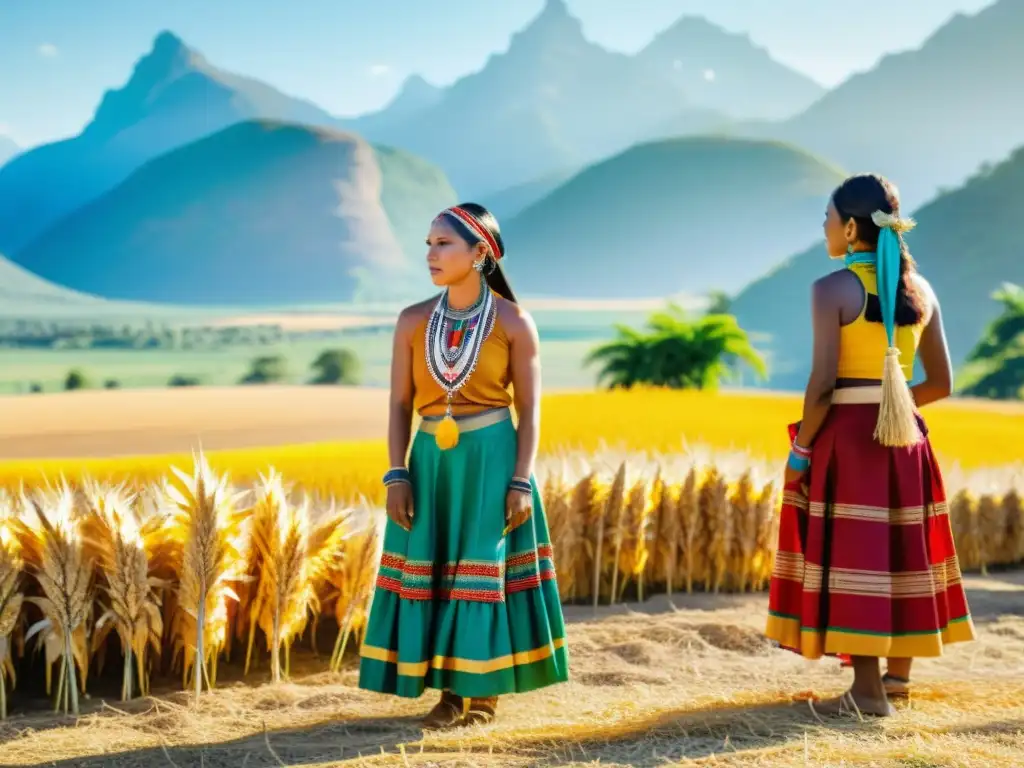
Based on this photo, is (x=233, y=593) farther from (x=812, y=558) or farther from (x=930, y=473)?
(x=930, y=473)

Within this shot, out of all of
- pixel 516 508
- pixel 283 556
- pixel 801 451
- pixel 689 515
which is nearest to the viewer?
pixel 516 508

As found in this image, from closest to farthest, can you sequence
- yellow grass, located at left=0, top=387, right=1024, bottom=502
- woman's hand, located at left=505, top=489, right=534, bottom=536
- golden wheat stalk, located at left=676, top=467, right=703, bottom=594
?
woman's hand, located at left=505, top=489, right=534, bottom=536, golden wheat stalk, located at left=676, top=467, right=703, bottom=594, yellow grass, located at left=0, top=387, right=1024, bottom=502

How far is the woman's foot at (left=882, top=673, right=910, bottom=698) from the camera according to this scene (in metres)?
4.27

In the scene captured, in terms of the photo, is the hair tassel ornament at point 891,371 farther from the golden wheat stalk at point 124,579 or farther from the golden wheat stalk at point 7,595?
the golden wheat stalk at point 7,595

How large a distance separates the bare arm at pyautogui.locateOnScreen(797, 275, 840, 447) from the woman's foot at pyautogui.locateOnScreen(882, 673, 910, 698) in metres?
1.07

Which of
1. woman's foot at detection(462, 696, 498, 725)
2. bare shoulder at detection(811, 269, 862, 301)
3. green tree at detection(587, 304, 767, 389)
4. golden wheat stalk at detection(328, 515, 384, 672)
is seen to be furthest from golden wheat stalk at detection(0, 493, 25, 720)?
green tree at detection(587, 304, 767, 389)

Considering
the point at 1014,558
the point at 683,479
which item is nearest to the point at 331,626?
the point at 683,479

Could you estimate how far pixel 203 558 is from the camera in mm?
4223

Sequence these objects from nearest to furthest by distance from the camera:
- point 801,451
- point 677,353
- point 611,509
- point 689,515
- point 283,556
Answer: point 801,451 → point 283,556 → point 611,509 → point 689,515 → point 677,353

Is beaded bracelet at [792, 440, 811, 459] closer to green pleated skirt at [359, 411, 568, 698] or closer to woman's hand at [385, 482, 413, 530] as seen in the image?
green pleated skirt at [359, 411, 568, 698]

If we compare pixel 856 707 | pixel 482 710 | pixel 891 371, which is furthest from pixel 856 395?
pixel 482 710

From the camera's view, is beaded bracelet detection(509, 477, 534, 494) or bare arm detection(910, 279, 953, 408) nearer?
beaded bracelet detection(509, 477, 534, 494)

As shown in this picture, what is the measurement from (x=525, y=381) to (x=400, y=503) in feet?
1.97

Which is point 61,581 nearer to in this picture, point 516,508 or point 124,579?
point 124,579
